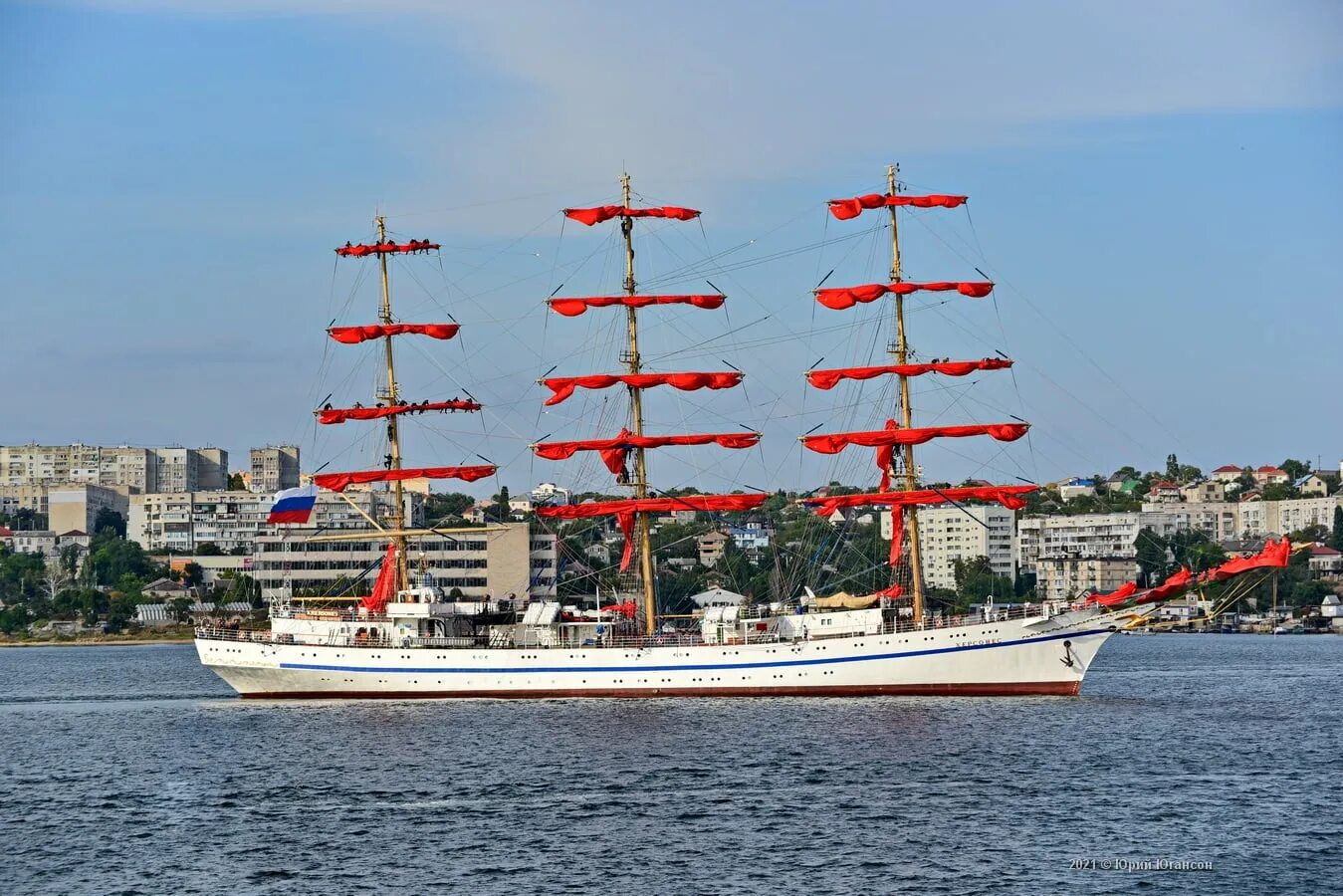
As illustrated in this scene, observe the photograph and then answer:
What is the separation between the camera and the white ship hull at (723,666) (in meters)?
75.5

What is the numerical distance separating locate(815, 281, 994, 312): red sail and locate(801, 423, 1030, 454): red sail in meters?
6.20

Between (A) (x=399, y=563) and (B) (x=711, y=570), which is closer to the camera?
(A) (x=399, y=563)

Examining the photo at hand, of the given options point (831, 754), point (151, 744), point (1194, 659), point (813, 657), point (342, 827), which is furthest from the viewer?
point (1194, 659)

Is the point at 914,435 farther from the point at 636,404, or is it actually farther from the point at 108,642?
the point at 108,642

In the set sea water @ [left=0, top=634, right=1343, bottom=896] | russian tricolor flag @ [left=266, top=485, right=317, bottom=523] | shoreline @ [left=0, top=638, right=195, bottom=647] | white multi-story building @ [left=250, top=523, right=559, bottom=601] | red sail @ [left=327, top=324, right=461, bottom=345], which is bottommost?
sea water @ [left=0, top=634, right=1343, bottom=896]

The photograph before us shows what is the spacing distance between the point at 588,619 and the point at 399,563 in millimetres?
11310

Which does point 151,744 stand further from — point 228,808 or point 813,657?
point 813,657

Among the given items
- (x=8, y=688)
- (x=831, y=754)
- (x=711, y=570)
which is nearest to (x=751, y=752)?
(x=831, y=754)

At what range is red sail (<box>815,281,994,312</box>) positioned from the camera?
84938 mm

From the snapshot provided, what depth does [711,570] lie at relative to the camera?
6280 inches

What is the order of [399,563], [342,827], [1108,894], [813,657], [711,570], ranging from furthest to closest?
[711,570] < [399,563] < [813,657] < [342,827] < [1108,894]

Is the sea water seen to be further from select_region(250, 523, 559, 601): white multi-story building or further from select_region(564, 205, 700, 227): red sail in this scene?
select_region(250, 523, 559, 601): white multi-story building

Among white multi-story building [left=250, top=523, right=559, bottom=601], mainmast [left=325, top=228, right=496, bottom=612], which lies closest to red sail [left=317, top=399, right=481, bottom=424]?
mainmast [left=325, top=228, right=496, bottom=612]

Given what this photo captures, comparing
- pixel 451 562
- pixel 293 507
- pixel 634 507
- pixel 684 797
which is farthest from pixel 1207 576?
pixel 451 562
